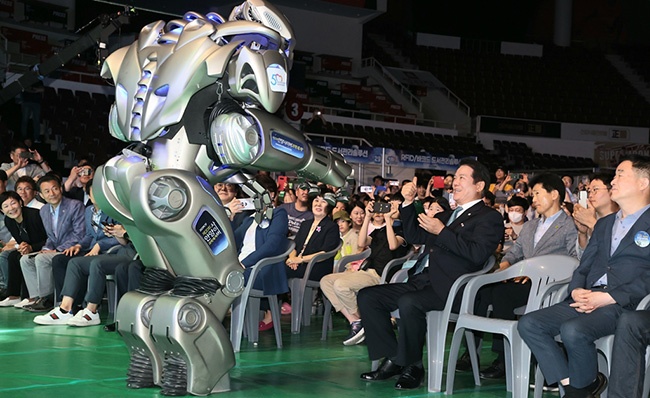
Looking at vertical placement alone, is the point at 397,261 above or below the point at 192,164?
below

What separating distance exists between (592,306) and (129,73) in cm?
297

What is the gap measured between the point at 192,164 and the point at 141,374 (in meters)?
1.31

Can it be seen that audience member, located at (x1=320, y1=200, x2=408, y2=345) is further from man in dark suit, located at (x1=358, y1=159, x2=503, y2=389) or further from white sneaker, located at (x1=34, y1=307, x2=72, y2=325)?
white sneaker, located at (x1=34, y1=307, x2=72, y2=325)

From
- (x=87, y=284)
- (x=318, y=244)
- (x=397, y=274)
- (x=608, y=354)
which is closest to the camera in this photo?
(x=608, y=354)

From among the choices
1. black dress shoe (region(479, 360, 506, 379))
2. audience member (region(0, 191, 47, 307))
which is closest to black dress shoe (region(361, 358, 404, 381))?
black dress shoe (region(479, 360, 506, 379))

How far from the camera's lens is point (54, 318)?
24.7 ft

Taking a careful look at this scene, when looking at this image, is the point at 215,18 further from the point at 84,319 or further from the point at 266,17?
the point at 84,319

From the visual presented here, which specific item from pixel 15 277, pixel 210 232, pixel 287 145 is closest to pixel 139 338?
pixel 210 232

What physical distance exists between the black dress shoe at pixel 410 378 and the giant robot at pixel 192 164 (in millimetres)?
1123

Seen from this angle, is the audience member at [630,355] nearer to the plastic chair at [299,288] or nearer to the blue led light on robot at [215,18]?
the blue led light on robot at [215,18]

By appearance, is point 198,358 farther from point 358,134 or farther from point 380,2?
point 380,2

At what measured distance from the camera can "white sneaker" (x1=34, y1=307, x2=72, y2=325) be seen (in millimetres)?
7477

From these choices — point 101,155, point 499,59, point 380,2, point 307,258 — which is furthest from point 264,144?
point 499,59

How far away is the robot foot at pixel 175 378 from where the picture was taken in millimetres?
4660
